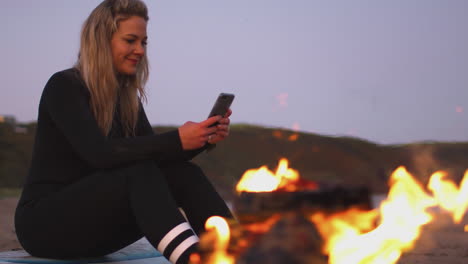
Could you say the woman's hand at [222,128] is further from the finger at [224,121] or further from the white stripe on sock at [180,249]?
the white stripe on sock at [180,249]

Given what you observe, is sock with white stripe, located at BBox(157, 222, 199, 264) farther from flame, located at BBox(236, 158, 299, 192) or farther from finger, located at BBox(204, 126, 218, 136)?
finger, located at BBox(204, 126, 218, 136)

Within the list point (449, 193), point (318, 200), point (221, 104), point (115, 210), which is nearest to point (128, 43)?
point (221, 104)

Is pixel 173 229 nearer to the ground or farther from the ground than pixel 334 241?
nearer to the ground

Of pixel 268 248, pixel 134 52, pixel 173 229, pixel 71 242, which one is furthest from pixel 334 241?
pixel 134 52

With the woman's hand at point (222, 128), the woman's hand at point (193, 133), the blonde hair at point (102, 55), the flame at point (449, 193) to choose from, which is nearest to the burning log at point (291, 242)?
the woman's hand at point (193, 133)

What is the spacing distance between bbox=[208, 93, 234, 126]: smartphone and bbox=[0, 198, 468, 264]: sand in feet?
4.87

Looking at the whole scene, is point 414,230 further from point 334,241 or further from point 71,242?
point 71,242

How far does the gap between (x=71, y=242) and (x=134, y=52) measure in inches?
30.1

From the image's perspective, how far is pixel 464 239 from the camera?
3801mm

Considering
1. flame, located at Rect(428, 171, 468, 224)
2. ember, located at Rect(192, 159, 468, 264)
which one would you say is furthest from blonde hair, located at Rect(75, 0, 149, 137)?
flame, located at Rect(428, 171, 468, 224)

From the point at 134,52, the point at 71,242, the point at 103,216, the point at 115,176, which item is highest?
the point at 134,52

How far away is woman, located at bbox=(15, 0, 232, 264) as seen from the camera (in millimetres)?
1622

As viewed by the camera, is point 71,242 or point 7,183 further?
point 7,183

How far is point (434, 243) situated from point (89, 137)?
2.81 m
